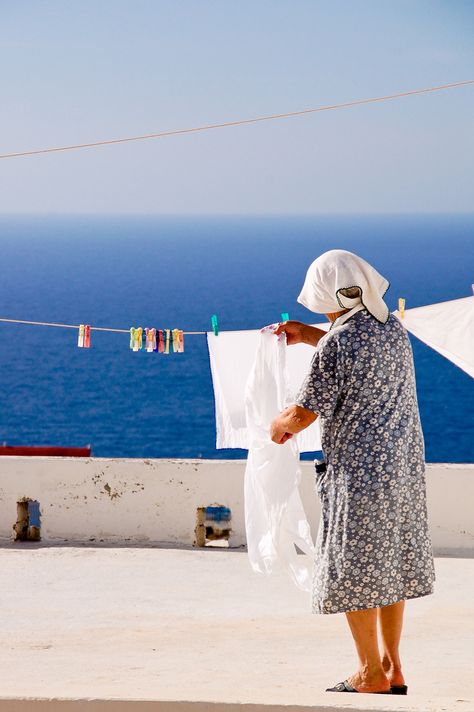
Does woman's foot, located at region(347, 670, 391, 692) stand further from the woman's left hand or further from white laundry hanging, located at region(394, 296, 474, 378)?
white laundry hanging, located at region(394, 296, 474, 378)

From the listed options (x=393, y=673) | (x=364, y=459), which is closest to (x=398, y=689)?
(x=393, y=673)

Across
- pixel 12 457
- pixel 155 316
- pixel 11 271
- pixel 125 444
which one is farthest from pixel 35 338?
pixel 12 457

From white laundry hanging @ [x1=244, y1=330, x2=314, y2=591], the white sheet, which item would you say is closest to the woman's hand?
white laundry hanging @ [x1=244, y1=330, x2=314, y2=591]


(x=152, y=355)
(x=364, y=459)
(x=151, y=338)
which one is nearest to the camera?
(x=364, y=459)

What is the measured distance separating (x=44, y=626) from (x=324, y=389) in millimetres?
2788

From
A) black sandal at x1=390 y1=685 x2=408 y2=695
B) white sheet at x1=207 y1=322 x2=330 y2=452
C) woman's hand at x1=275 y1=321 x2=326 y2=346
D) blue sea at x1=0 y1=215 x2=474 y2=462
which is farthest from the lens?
blue sea at x1=0 y1=215 x2=474 y2=462

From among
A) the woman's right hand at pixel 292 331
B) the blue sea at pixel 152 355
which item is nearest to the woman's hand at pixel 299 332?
the woman's right hand at pixel 292 331

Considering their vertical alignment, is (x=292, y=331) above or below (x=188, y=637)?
above

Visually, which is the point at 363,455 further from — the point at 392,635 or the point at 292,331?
the point at 292,331

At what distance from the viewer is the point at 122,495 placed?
7836 mm

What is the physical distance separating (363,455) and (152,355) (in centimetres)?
7380

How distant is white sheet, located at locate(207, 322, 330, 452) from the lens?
824 centimetres

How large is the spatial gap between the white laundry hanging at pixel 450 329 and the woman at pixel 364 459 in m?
4.74

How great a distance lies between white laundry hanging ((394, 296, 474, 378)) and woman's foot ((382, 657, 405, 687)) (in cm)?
476
